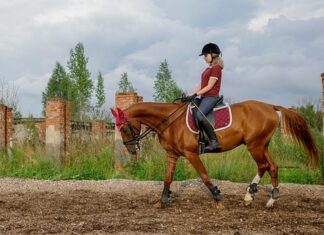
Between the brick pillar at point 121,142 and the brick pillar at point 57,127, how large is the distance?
2160 millimetres

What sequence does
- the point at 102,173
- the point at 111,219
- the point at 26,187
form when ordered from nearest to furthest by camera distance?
1. the point at 111,219
2. the point at 26,187
3. the point at 102,173

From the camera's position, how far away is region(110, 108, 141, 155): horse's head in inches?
335

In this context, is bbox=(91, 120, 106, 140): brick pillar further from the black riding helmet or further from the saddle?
the black riding helmet

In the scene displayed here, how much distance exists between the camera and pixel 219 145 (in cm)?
895

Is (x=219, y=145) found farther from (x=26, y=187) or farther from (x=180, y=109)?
(x=26, y=187)

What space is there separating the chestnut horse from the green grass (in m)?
3.89

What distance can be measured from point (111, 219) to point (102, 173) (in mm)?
7022

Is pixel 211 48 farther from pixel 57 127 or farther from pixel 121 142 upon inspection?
pixel 57 127

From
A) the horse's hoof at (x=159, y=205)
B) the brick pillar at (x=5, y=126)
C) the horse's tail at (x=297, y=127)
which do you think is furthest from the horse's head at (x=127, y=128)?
the brick pillar at (x=5, y=126)

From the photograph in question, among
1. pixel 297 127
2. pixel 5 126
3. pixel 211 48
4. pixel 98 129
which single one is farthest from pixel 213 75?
pixel 5 126

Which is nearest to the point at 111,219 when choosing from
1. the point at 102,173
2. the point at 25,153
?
the point at 102,173

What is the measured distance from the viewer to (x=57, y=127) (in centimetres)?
1725

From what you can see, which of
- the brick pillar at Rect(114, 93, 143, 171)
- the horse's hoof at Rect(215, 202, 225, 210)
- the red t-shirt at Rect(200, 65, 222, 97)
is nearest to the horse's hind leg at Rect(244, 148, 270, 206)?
A: the horse's hoof at Rect(215, 202, 225, 210)

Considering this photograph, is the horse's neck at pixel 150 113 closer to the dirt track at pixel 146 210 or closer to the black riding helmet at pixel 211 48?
the black riding helmet at pixel 211 48
